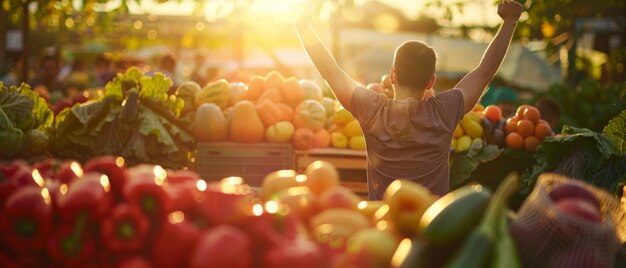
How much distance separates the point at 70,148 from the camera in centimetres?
572

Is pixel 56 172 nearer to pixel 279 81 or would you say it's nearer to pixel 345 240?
pixel 345 240

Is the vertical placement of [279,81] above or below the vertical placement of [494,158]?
above

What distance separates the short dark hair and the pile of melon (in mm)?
2392

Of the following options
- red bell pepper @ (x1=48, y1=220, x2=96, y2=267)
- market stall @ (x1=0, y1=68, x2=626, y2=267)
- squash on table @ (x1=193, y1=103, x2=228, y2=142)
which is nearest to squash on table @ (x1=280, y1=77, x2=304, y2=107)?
squash on table @ (x1=193, y1=103, x2=228, y2=142)

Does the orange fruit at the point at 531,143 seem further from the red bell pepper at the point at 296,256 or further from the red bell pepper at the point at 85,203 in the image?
the red bell pepper at the point at 85,203

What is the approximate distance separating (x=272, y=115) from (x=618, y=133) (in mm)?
2608

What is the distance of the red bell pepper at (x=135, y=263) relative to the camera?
1.64 meters

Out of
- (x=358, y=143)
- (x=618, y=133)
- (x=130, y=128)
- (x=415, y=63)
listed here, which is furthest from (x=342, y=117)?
(x=415, y=63)

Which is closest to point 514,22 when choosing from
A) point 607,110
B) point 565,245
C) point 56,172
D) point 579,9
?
point 565,245

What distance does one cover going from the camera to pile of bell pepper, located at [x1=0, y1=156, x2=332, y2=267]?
1.65 metres

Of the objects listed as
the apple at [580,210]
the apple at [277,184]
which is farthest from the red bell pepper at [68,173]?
the apple at [580,210]

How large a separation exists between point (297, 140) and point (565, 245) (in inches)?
157

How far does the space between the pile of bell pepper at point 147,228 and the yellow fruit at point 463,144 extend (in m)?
4.24

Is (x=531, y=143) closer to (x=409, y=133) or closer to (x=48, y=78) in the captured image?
(x=409, y=133)
